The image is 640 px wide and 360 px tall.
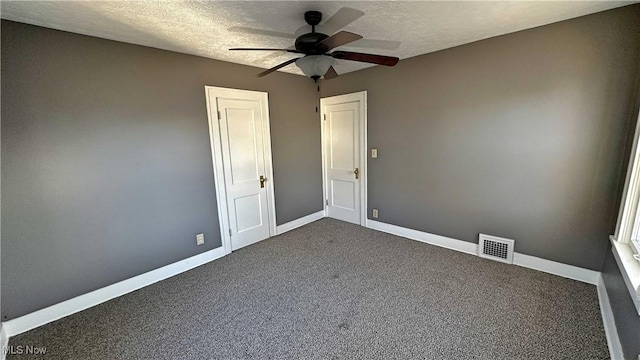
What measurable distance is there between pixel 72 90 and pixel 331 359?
2977 mm

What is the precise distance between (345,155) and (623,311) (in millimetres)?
3234

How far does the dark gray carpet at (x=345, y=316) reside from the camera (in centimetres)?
182

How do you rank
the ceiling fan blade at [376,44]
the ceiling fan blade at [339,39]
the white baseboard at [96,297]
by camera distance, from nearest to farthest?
1. the ceiling fan blade at [339,39]
2. the white baseboard at [96,297]
3. the ceiling fan blade at [376,44]

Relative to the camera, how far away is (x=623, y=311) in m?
1.69

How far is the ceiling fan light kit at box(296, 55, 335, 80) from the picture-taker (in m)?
1.99

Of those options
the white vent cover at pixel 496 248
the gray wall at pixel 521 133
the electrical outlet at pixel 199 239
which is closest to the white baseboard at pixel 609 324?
the gray wall at pixel 521 133

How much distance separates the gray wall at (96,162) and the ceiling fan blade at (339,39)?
1.82m

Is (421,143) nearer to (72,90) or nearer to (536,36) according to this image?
(536,36)

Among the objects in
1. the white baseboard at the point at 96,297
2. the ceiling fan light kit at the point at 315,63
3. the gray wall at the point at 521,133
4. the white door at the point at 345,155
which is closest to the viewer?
the ceiling fan light kit at the point at 315,63

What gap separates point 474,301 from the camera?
7.44 ft

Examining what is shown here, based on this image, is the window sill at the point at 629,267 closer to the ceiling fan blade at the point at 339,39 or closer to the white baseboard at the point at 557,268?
the white baseboard at the point at 557,268

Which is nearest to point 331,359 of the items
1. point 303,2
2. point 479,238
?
point 479,238

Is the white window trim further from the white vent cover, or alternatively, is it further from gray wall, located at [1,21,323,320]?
gray wall, located at [1,21,323,320]

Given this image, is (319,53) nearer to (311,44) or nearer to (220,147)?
(311,44)
